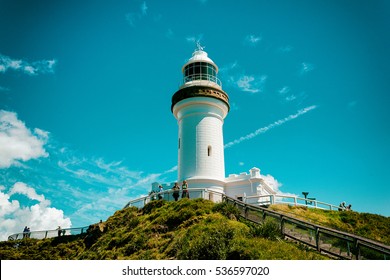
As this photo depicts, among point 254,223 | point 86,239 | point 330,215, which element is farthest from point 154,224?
point 330,215

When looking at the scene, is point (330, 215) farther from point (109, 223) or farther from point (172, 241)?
point (109, 223)

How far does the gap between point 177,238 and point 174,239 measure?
23 cm

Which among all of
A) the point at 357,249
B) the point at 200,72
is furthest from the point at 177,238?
the point at 200,72

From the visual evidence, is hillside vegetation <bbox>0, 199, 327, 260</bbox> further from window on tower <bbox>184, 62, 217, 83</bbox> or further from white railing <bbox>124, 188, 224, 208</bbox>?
window on tower <bbox>184, 62, 217, 83</bbox>

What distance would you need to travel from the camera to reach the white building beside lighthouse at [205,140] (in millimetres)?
25891

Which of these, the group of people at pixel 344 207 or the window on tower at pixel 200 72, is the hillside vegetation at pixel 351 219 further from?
the window on tower at pixel 200 72

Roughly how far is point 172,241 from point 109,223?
8.55m

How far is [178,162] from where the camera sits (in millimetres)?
27812

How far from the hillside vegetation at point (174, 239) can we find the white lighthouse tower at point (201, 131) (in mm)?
5480

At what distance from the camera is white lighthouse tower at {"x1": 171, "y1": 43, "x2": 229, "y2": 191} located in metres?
26.4

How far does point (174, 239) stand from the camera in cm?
1545

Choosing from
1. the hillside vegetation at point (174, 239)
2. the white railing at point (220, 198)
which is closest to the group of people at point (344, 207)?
the white railing at point (220, 198)

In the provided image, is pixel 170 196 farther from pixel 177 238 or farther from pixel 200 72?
pixel 200 72

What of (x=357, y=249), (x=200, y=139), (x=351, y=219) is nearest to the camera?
(x=357, y=249)
